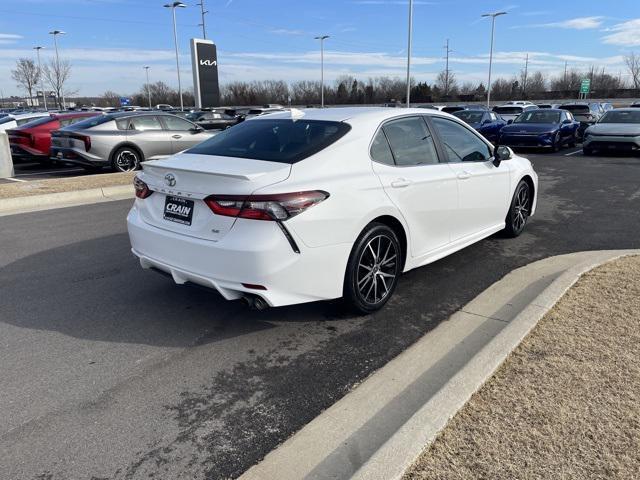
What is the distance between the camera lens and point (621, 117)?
1695cm

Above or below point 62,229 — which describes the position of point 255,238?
above

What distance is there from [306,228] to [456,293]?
195 centimetres

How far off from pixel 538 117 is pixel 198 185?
18037 mm

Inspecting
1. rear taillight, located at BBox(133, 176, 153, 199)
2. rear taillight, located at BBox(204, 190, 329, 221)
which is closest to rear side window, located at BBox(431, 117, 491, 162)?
rear taillight, located at BBox(204, 190, 329, 221)

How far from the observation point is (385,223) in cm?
419

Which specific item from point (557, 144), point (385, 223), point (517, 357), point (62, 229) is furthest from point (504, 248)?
point (557, 144)

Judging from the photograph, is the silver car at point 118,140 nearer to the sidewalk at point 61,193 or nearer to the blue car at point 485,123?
the sidewalk at point 61,193

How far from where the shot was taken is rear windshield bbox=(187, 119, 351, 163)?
396 centimetres

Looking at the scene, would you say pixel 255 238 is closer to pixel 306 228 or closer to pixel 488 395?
pixel 306 228

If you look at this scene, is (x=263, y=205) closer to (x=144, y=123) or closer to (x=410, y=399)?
(x=410, y=399)

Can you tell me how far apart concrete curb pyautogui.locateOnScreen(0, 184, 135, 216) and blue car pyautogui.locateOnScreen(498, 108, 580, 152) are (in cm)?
1300

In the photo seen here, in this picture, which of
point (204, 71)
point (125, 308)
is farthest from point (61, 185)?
point (204, 71)

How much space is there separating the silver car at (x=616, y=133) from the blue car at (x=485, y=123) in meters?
3.57

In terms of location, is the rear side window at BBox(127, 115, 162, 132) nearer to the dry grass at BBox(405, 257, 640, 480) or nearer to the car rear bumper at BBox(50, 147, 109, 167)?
the car rear bumper at BBox(50, 147, 109, 167)
